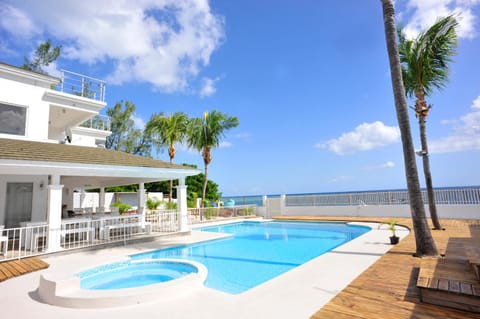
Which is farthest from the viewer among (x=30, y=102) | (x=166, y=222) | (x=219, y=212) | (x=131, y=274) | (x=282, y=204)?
(x=282, y=204)

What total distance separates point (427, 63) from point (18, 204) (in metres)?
18.3

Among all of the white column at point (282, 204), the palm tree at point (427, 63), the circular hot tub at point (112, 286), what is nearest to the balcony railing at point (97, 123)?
the circular hot tub at point (112, 286)

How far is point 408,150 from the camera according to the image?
704cm

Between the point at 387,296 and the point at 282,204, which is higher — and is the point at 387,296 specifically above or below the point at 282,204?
below

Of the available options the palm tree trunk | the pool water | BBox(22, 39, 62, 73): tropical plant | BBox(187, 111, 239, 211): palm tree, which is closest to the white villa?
the pool water

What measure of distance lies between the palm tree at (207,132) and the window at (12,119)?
11001 mm

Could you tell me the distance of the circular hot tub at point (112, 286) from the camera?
4.53 meters

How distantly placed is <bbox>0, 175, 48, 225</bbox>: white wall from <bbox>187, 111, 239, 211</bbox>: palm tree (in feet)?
36.4

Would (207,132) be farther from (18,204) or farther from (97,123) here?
(97,123)

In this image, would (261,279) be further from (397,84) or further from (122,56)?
(122,56)

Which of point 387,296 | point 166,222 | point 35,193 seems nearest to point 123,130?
point 166,222

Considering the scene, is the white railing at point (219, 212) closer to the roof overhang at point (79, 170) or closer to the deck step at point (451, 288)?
the roof overhang at point (79, 170)

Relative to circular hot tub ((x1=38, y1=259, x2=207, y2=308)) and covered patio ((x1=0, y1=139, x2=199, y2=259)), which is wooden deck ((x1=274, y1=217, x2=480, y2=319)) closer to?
circular hot tub ((x1=38, y1=259, x2=207, y2=308))

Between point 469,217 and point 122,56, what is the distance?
25.0 meters
